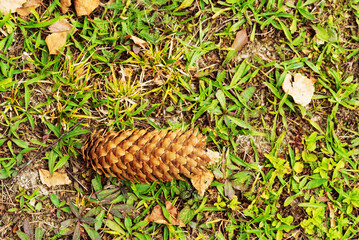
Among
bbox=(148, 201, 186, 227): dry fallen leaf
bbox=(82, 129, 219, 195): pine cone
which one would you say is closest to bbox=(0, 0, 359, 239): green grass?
bbox=(148, 201, 186, 227): dry fallen leaf

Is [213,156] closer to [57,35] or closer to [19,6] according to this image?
[57,35]

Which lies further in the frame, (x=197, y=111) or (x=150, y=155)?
(x=197, y=111)

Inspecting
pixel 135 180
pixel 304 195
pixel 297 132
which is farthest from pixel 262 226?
pixel 135 180

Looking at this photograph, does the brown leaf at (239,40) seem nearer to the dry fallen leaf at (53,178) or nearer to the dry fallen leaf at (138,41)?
the dry fallen leaf at (138,41)

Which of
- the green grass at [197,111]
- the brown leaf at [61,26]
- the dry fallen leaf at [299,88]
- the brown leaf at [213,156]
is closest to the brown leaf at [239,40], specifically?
the green grass at [197,111]

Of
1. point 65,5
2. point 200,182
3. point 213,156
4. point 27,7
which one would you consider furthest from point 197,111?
point 27,7

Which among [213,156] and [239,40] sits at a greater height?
[239,40]
